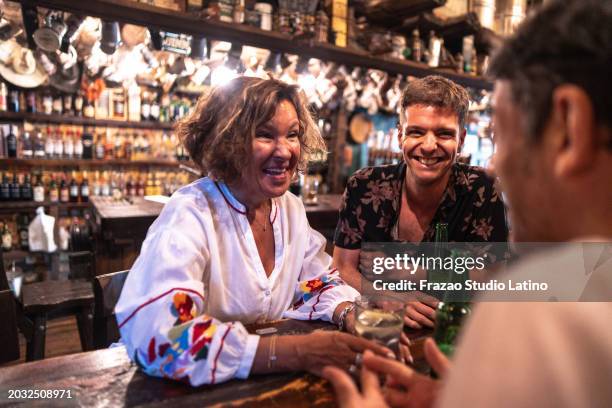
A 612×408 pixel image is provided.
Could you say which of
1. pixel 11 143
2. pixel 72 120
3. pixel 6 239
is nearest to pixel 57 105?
pixel 72 120

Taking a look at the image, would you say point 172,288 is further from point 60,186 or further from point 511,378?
point 60,186

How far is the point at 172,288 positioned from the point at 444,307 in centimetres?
62

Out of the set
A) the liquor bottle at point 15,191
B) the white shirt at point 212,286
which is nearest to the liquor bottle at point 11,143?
the liquor bottle at point 15,191

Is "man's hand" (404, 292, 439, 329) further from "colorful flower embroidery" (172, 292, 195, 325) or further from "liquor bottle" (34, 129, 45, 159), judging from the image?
"liquor bottle" (34, 129, 45, 159)

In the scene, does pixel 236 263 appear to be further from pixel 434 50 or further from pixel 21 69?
pixel 434 50

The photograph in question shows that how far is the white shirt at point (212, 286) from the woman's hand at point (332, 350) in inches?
4.5

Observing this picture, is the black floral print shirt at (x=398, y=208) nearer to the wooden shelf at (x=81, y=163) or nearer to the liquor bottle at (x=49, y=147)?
the wooden shelf at (x=81, y=163)

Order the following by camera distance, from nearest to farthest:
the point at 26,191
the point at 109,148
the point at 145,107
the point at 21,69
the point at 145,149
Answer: the point at 21,69, the point at 26,191, the point at 109,148, the point at 145,107, the point at 145,149

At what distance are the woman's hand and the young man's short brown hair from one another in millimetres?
1084

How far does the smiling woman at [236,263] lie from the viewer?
1.01 meters

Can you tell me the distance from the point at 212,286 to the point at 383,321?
0.53 meters

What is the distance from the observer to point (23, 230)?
4730 millimetres

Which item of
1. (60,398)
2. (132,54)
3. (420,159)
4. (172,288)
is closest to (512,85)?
(172,288)

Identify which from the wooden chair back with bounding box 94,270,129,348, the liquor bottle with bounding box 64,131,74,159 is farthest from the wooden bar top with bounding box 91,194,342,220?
the wooden chair back with bounding box 94,270,129,348
